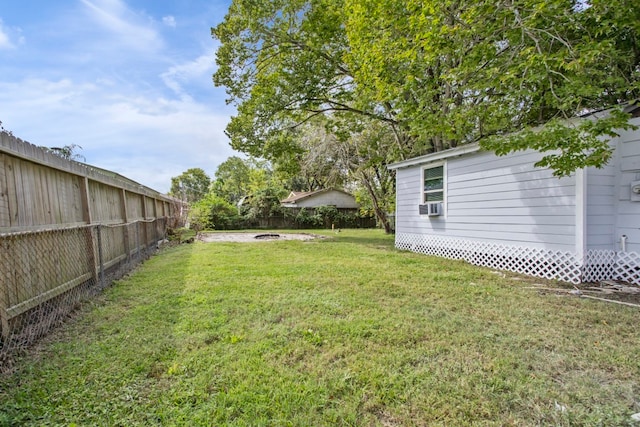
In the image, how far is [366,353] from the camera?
2.48 metres

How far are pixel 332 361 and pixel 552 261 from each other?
4.89 m

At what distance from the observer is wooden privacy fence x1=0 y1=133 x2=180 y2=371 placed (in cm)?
251

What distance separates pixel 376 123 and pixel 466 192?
23.0ft

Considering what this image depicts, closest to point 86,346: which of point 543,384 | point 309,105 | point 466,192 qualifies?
point 543,384

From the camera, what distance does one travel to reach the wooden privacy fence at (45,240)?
2512mm

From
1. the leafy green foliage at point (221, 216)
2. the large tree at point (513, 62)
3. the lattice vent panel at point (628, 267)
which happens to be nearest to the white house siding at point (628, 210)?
the lattice vent panel at point (628, 267)

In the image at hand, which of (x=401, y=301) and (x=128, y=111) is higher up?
(x=128, y=111)

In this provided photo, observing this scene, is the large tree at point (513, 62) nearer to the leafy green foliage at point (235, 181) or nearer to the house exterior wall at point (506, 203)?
the house exterior wall at point (506, 203)

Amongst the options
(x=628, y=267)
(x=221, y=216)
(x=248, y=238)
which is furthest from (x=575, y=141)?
(x=221, y=216)

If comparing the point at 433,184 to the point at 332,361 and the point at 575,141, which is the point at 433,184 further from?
the point at 332,361

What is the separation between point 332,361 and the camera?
2377 mm

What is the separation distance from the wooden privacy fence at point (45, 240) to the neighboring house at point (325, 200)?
2048cm

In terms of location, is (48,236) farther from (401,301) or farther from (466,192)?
(466,192)

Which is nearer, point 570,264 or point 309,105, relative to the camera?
point 570,264
